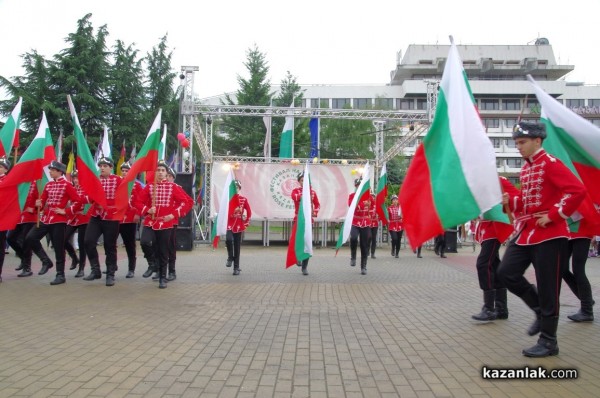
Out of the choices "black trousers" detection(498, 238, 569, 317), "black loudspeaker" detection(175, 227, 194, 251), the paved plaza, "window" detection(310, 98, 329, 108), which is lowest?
the paved plaza

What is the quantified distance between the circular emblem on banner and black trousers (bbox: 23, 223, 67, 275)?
37.3 ft

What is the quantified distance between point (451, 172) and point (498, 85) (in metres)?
71.2

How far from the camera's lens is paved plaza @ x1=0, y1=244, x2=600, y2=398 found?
12.3ft

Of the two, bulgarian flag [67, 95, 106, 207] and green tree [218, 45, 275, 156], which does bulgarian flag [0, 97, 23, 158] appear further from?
green tree [218, 45, 275, 156]

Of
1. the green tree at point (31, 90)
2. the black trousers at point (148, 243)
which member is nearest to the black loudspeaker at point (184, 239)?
the black trousers at point (148, 243)

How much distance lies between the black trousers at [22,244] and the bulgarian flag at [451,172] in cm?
823

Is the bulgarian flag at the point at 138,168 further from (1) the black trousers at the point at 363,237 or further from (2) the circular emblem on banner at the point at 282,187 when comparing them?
(2) the circular emblem on banner at the point at 282,187

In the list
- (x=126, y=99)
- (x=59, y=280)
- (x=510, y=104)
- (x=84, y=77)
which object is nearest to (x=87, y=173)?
(x=59, y=280)

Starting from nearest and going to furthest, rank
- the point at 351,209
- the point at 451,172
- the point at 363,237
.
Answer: the point at 451,172, the point at 351,209, the point at 363,237

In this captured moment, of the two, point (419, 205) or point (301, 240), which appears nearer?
point (419, 205)

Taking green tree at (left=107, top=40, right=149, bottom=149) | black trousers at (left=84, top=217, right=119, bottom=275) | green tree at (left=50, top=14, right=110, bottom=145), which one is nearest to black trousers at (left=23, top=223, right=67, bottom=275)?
black trousers at (left=84, top=217, right=119, bottom=275)

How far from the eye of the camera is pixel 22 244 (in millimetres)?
10156

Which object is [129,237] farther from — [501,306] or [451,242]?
[451,242]

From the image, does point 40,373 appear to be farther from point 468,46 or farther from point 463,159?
point 468,46
